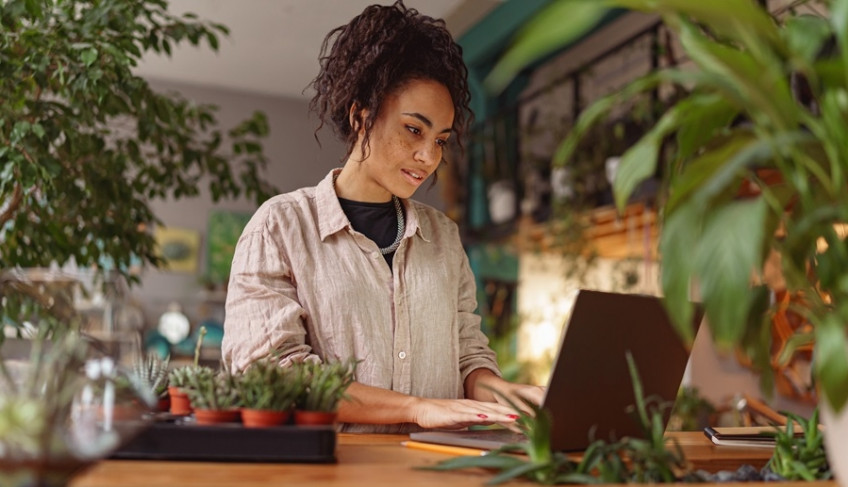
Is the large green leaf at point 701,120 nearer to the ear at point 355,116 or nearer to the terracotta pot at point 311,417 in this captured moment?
the terracotta pot at point 311,417

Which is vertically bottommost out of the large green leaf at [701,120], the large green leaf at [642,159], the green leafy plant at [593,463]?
the green leafy plant at [593,463]

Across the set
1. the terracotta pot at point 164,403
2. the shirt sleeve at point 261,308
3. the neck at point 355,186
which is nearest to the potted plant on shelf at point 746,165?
the terracotta pot at point 164,403

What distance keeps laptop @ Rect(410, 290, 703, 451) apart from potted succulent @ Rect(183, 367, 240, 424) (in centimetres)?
37

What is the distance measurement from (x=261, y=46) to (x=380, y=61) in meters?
5.36

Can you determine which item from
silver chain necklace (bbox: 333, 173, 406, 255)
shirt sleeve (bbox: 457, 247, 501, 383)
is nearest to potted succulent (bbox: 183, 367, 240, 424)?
silver chain necklace (bbox: 333, 173, 406, 255)

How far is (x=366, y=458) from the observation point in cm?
125

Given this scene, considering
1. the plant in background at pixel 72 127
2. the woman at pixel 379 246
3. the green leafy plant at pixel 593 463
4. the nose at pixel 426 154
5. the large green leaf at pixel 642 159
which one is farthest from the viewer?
the plant in background at pixel 72 127

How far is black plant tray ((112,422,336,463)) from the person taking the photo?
3.67 ft

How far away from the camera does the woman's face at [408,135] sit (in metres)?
1.95

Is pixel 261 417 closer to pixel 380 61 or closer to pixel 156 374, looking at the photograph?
pixel 156 374

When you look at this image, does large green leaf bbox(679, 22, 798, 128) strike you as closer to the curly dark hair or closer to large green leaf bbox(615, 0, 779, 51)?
large green leaf bbox(615, 0, 779, 51)

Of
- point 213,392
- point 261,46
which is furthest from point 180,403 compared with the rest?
point 261,46

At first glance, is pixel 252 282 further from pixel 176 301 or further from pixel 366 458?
pixel 176 301

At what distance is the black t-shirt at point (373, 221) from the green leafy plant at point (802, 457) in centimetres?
94
